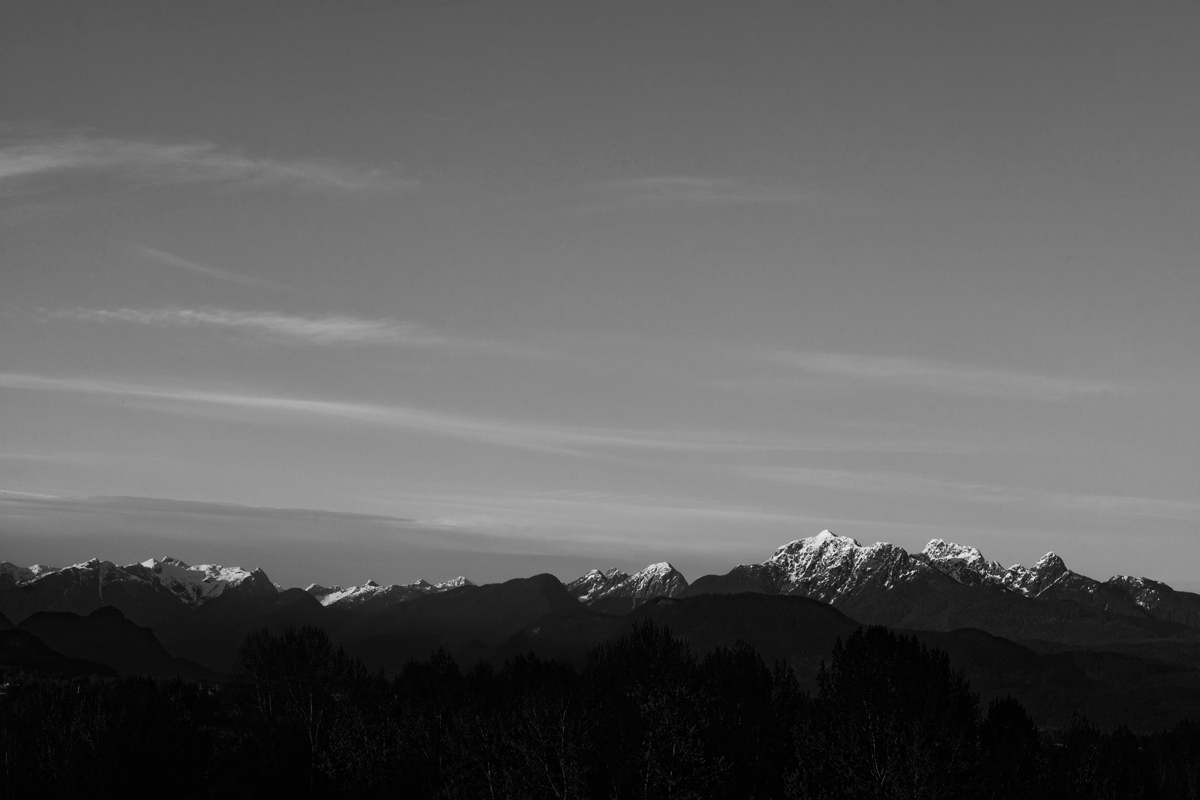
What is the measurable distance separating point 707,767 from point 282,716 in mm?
82678

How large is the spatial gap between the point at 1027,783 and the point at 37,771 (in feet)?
395

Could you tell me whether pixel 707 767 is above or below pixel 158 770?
above

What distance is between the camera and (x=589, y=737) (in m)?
138

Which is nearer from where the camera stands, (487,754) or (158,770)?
(487,754)

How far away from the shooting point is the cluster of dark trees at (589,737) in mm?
126875

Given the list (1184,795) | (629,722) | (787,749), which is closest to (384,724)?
(629,722)

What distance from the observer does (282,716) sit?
617ft

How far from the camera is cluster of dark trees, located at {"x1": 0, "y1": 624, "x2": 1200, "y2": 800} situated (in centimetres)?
12688

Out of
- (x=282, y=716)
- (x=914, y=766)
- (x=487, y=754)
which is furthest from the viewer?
(x=282, y=716)

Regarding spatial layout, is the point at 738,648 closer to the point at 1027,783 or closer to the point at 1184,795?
the point at 1027,783

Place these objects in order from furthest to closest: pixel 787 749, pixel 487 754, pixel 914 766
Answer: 1. pixel 787 749
2. pixel 487 754
3. pixel 914 766

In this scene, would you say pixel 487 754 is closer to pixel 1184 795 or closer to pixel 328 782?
pixel 328 782

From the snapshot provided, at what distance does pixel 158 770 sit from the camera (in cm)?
17138

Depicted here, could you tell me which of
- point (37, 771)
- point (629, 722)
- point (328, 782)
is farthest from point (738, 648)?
point (37, 771)
